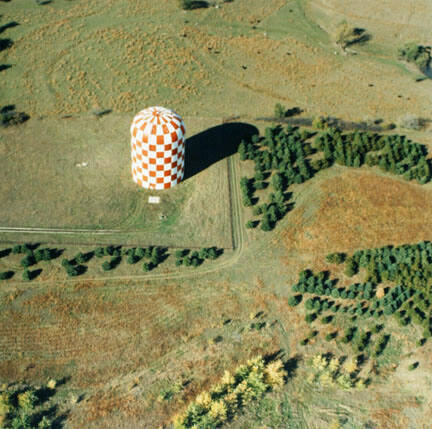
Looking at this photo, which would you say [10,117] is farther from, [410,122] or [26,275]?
[410,122]

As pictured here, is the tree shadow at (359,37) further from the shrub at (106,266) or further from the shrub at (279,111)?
the shrub at (106,266)

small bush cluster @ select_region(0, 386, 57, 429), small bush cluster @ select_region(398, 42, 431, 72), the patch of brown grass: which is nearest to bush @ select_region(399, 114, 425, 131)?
the patch of brown grass

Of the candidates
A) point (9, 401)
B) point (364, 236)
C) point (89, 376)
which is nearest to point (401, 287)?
point (364, 236)

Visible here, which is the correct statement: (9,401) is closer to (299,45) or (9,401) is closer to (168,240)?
(168,240)

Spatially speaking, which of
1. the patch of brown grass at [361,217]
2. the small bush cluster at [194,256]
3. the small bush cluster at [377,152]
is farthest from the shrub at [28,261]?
the small bush cluster at [377,152]

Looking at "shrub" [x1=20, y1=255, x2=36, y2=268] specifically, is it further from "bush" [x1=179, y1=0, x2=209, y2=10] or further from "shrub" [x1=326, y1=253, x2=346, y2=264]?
"bush" [x1=179, y1=0, x2=209, y2=10]

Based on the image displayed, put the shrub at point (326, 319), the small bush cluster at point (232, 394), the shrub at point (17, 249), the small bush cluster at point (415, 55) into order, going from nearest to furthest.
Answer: the small bush cluster at point (232, 394), the shrub at point (326, 319), the shrub at point (17, 249), the small bush cluster at point (415, 55)
